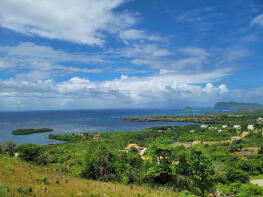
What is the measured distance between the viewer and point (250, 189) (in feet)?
66.6

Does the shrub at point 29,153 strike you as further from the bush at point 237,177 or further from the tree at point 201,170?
the bush at point 237,177

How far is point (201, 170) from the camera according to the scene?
16.1 m

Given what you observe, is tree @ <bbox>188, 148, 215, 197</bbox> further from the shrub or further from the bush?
the shrub

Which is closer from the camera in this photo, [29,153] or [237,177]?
[237,177]

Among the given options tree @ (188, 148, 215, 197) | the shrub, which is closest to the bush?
tree @ (188, 148, 215, 197)

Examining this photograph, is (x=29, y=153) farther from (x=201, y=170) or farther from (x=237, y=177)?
(x=237, y=177)

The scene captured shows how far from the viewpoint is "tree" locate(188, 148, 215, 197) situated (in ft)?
52.2

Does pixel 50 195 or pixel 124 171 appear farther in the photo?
pixel 124 171

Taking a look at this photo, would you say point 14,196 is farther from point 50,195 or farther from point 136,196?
point 136,196

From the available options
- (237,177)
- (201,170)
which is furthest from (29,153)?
(237,177)

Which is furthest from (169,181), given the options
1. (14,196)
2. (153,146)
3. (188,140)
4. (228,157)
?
(188,140)

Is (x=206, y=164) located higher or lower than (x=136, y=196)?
lower

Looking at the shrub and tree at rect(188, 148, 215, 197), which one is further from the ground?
tree at rect(188, 148, 215, 197)

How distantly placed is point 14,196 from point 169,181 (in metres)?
16.7
